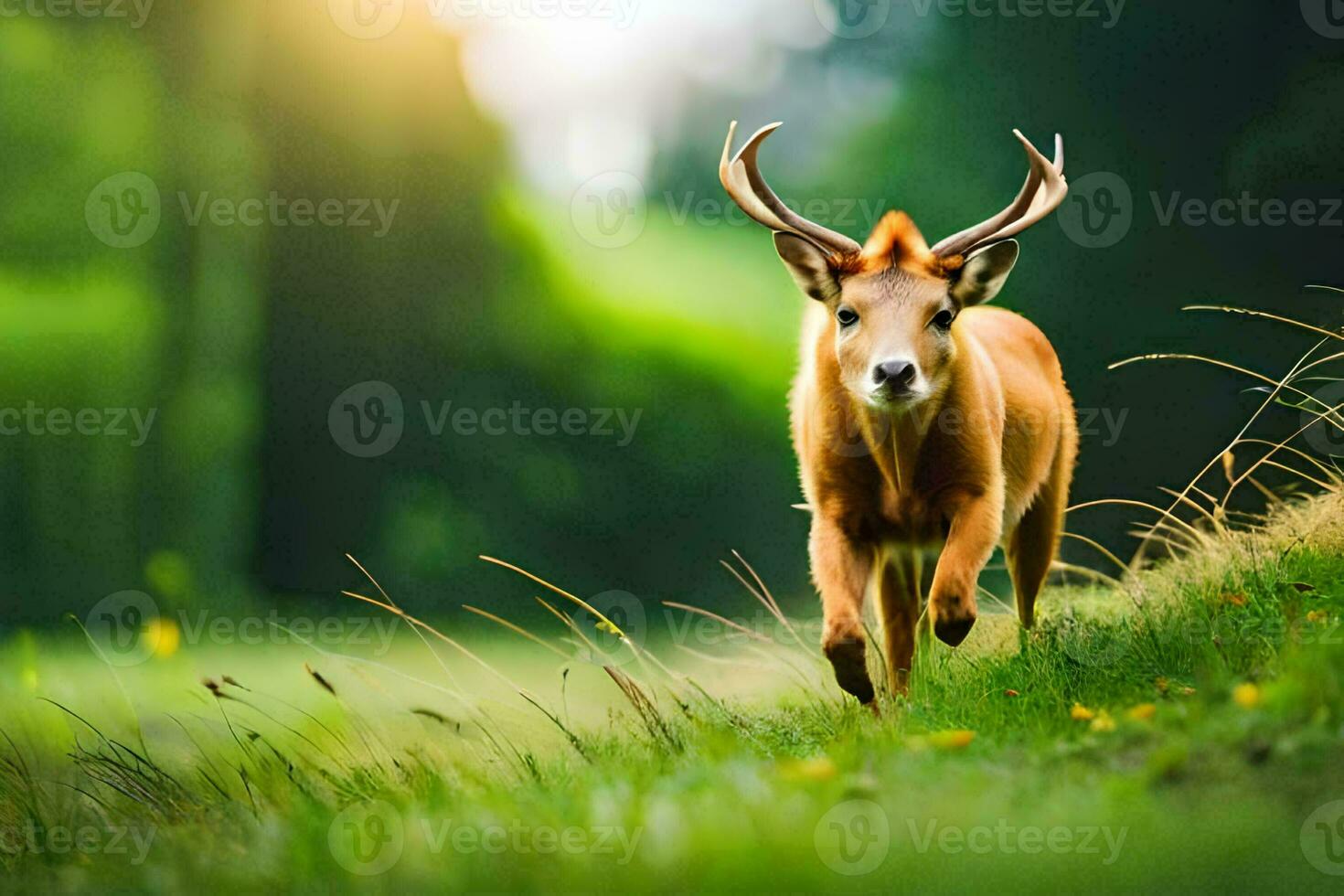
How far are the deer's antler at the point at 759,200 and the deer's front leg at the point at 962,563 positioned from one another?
1.22 m

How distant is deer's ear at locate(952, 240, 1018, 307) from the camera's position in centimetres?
516

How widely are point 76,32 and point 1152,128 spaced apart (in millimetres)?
12097

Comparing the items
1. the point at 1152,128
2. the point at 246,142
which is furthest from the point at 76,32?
the point at 1152,128

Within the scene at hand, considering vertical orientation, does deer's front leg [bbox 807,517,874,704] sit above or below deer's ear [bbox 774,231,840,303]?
below

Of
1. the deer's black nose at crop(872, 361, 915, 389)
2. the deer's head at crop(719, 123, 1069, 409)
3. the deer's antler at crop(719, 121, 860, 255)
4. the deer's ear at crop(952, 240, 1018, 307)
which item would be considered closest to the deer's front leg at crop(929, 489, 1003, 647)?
the deer's head at crop(719, 123, 1069, 409)

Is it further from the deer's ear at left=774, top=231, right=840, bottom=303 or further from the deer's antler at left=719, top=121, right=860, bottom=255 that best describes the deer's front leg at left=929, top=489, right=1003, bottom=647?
the deer's antler at left=719, top=121, right=860, bottom=255

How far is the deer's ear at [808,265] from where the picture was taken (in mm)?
5215

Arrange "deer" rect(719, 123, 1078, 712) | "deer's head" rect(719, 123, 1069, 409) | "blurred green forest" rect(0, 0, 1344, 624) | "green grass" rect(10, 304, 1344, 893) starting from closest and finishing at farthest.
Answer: "green grass" rect(10, 304, 1344, 893), "deer" rect(719, 123, 1078, 712), "deer's head" rect(719, 123, 1069, 409), "blurred green forest" rect(0, 0, 1344, 624)

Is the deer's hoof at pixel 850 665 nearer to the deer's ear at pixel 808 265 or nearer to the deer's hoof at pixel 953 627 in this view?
the deer's hoof at pixel 953 627

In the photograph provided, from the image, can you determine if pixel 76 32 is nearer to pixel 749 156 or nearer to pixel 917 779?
pixel 749 156

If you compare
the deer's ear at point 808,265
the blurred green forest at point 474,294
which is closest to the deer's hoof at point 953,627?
the deer's ear at point 808,265

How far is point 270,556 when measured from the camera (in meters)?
14.4

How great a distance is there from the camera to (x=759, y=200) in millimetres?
5297

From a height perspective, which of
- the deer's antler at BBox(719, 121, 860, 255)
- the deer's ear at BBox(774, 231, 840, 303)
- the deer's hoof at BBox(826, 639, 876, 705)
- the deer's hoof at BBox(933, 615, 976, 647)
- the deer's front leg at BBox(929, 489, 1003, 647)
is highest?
the deer's antler at BBox(719, 121, 860, 255)
